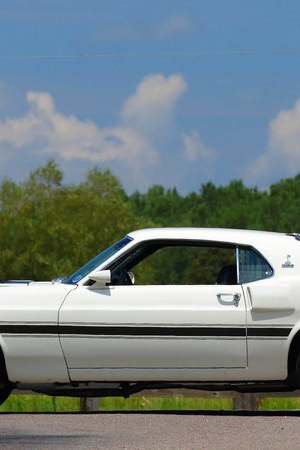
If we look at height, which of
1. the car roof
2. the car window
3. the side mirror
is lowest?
the car window

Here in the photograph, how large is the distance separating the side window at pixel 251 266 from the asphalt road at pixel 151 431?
49.4 inches

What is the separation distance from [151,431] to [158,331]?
5.21 feet

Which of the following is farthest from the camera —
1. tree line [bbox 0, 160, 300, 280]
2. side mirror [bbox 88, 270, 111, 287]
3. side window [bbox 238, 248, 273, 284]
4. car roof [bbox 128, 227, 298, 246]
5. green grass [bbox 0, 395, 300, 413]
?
tree line [bbox 0, 160, 300, 280]

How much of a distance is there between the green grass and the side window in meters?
4.51

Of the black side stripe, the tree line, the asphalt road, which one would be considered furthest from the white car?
the tree line

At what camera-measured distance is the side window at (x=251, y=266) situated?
1218 centimetres

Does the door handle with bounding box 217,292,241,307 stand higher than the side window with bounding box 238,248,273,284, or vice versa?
the side window with bounding box 238,248,273,284

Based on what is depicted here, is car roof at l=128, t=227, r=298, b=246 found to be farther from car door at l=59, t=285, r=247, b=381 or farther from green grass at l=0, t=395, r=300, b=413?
green grass at l=0, t=395, r=300, b=413

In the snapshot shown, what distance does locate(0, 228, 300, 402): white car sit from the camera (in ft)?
39.1

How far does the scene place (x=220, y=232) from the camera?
1240 centimetres

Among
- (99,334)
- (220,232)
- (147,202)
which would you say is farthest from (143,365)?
(147,202)

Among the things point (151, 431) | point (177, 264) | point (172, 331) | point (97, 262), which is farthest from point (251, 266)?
point (177, 264)

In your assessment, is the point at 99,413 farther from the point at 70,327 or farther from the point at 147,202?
the point at 147,202

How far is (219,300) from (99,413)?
1.71m
